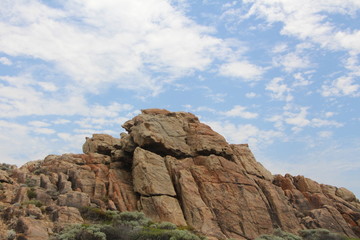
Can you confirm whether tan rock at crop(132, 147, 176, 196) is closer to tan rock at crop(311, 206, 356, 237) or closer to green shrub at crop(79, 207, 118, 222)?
green shrub at crop(79, 207, 118, 222)

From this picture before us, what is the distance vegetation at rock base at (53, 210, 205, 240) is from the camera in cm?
2952

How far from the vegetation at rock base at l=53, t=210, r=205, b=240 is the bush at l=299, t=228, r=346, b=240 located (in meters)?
14.9

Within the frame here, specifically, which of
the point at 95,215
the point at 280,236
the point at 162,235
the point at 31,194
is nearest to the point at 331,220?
the point at 280,236

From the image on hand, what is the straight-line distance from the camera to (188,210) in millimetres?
41312

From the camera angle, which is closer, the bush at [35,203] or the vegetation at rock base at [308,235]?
the bush at [35,203]

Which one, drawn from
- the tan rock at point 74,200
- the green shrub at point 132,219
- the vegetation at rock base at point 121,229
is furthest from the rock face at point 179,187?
the green shrub at point 132,219

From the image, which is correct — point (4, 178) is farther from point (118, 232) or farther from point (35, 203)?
point (118, 232)

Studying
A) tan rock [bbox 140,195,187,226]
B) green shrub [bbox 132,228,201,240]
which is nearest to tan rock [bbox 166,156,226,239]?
tan rock [bbox 140,195,187,226]

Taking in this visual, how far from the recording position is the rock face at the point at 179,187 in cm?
4003

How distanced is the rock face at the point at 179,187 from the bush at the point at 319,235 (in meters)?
1.91

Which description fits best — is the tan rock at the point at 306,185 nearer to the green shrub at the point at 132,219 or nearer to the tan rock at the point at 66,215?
the green shrub at the point at 132,219

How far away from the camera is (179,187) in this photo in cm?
4391

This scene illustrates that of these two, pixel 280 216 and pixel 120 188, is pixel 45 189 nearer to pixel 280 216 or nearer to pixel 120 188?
pixel 120 188

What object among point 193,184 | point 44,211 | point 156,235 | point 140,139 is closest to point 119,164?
point 140,139
